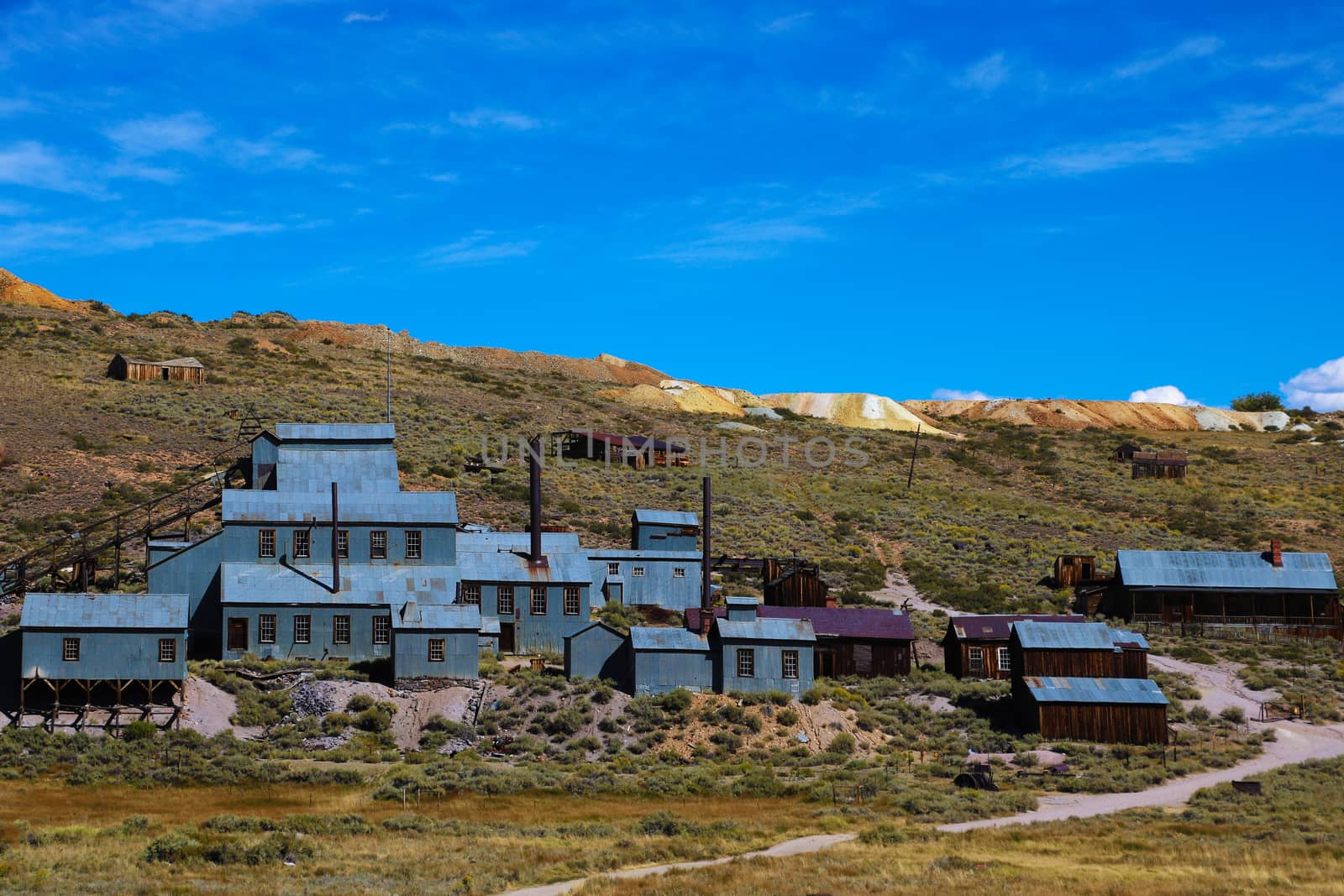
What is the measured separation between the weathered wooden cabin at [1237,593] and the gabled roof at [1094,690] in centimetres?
1707

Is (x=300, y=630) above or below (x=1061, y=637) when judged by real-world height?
above

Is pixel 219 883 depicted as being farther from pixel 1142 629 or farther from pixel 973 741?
pixel 1142 629

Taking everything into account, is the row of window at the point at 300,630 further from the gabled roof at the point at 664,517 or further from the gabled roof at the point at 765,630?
the gabled roof at the point at 664,517

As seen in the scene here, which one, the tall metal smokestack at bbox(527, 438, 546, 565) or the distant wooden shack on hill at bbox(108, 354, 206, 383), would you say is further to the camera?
the distant wooden shack on hill at bbox(108, 354, 206, 383)

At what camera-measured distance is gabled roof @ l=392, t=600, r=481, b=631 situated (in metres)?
53.8

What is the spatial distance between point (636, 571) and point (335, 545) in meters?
13.7

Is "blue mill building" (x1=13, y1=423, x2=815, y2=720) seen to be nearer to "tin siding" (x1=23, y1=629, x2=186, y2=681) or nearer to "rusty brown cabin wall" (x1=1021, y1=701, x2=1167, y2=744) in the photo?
"tin siding" (x1=23, y1=629, x2=186, y2=681)

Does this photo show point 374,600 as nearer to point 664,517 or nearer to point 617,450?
point 664,517

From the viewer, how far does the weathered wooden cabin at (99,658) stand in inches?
1981

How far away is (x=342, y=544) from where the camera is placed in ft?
201

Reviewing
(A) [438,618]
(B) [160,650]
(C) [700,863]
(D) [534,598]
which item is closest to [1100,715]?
(C) [700,863]

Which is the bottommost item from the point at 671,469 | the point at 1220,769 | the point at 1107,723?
the point at 1220,769

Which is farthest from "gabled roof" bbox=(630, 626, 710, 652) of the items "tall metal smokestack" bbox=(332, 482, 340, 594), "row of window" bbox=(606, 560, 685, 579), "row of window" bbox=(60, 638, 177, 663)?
"row of window" bbox=(60, 638, 177, 663)

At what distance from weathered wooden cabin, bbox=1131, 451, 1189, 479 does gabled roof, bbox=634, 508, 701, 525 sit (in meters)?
48.3
